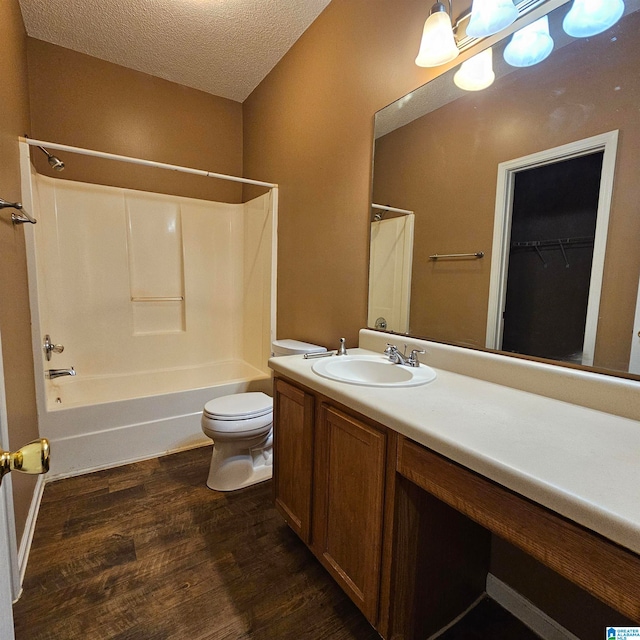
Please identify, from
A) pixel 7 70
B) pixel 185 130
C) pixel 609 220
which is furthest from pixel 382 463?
pixel 185 130

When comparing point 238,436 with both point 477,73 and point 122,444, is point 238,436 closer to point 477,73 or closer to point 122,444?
point 122,444

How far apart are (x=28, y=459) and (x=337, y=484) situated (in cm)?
86

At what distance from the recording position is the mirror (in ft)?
2.99

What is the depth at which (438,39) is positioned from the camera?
1188 mm

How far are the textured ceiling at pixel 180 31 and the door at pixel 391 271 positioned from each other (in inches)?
55.4

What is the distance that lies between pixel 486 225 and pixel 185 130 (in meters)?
2.63

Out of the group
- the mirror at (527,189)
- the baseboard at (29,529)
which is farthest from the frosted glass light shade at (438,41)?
the baseboard at (29,529)

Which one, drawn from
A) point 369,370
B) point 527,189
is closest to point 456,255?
point 527,189

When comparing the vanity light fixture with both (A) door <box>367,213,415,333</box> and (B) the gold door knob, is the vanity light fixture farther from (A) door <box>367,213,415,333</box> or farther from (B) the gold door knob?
(B) the gold door knob

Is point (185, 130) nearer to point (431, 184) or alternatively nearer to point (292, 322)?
point (292, 322)

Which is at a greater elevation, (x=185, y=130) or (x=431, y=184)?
(x=185, y=130)

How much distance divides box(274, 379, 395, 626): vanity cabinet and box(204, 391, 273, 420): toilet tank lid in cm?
36

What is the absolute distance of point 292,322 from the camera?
236cm

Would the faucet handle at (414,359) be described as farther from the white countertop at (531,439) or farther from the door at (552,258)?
the door at (552,258)
